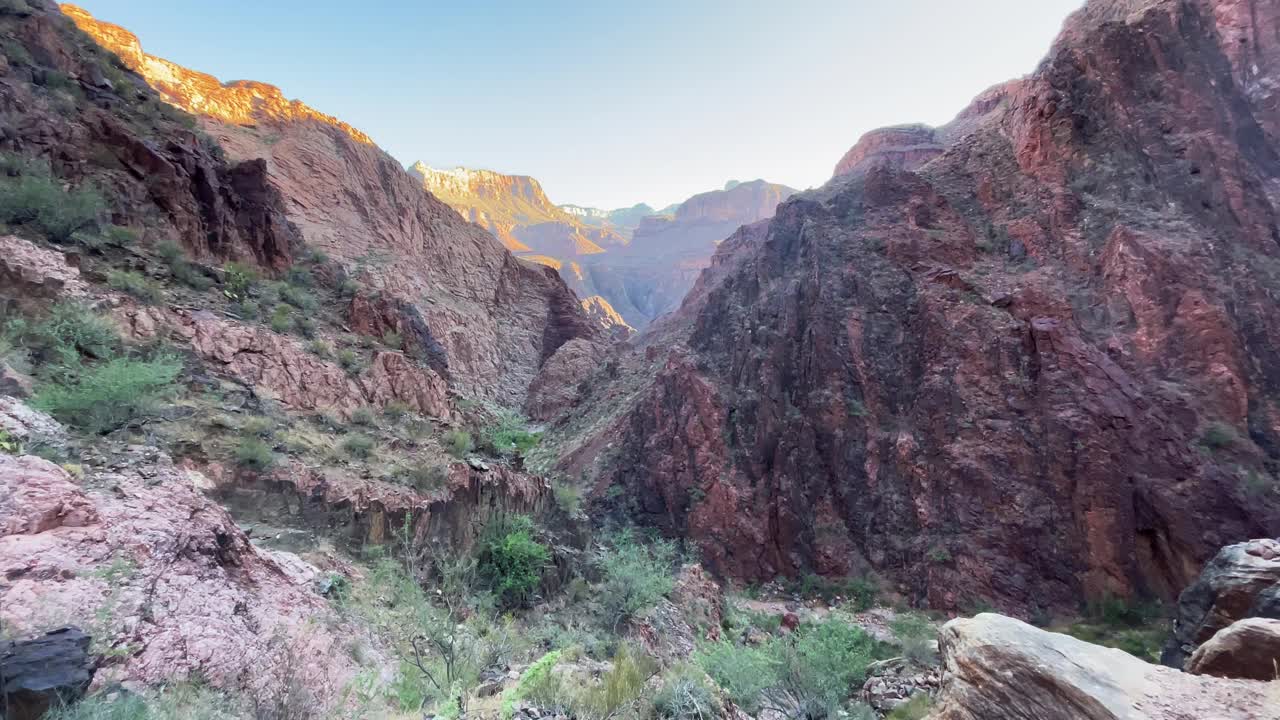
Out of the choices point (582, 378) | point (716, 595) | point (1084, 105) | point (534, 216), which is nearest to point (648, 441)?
point (716, 595)

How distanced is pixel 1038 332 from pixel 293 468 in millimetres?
20640

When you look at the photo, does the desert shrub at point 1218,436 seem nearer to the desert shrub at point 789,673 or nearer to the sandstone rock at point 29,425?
the desert shrub at point 789,673

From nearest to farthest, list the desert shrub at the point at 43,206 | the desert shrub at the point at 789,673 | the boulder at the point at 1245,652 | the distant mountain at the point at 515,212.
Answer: the boulder at the point at 1245,652 → the desert shrub at the point at 789,673 → the desert shrub at the point at 43,206 → the distant mountain at the point at 515,212

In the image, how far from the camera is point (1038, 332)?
17078 mm

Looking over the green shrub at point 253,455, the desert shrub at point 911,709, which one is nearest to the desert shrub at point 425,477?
the green shrub at point 253,455

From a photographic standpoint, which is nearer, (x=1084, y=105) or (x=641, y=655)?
(x=641, y=655)

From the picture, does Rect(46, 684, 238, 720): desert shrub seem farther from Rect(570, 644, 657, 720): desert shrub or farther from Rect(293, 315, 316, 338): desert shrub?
Answer: Rect(293, 315, 316, 338): desert shrub

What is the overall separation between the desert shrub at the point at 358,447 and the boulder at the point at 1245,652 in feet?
32.9

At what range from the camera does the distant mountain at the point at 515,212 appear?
110 m

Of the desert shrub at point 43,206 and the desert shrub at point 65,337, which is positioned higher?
the desert shrub at point 43,206

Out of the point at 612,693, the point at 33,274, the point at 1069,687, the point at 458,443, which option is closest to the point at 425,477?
the point at 458,443

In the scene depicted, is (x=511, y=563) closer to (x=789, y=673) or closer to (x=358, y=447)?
(x=358, y=447)

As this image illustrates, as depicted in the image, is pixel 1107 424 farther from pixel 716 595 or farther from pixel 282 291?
pixel 282 291

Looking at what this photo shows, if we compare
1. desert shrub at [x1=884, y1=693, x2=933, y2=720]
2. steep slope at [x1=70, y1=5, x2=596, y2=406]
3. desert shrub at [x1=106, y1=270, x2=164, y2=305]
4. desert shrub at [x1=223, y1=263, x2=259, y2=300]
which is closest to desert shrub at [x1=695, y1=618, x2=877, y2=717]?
desert shrub at [x1=884, y1=693, x2=933, y2=720]
